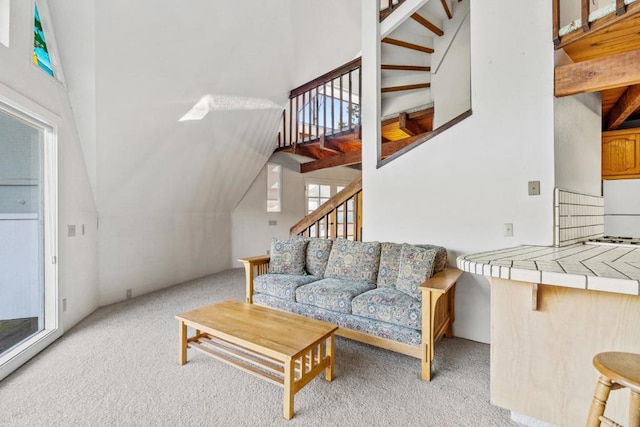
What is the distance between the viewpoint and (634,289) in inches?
44.8

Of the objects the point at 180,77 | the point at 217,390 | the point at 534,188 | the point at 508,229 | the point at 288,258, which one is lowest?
the point at 217,390

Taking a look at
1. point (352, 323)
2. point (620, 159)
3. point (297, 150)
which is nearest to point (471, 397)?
point (352, 323)

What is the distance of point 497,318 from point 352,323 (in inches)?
44.5

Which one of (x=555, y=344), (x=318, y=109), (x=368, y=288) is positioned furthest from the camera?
(x=318, y=109)

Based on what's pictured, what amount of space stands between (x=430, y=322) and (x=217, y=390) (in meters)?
1.45

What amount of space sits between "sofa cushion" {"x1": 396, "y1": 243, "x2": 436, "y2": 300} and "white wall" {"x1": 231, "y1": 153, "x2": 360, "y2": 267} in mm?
3882

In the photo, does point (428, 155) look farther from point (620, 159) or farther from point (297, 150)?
point (297, 150)

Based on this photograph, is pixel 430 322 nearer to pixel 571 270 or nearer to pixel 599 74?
pixel 571 270

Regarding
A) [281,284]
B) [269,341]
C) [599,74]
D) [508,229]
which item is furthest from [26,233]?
[599,74]

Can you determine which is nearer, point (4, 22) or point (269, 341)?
point (269, 341)

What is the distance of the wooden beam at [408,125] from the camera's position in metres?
4.21

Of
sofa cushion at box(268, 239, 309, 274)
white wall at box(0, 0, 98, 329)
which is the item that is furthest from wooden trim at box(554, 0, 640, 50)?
white wall at box(0, 0, 98, 329)

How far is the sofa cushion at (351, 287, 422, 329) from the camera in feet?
7.39

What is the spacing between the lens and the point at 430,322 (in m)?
2.12
